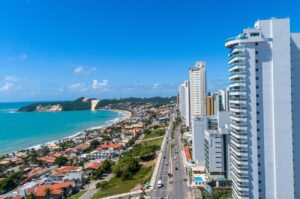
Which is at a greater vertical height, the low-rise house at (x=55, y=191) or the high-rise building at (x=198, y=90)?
the high-rise building at (x=198, y=90)

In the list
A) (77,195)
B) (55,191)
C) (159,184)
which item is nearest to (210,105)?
(159,184)

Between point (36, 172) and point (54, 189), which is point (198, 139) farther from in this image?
point (36, 172)

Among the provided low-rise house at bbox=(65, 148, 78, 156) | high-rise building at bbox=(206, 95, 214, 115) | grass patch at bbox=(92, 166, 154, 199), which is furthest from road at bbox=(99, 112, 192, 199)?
low-rise house at bbox=(65, 148, 78, 156)

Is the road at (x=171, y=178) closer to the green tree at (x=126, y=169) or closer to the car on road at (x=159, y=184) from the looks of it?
the car on road at (x=159, y=184)

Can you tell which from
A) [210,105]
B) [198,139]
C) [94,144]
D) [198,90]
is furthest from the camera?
[198,90]

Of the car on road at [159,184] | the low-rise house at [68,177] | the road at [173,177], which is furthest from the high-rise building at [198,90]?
the low-rise house at [68,177]
